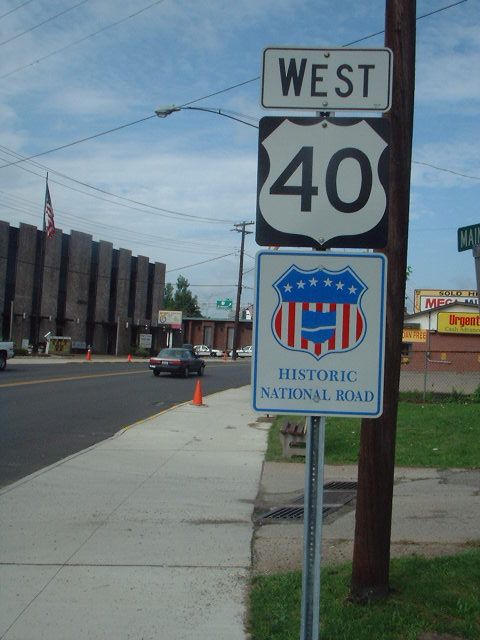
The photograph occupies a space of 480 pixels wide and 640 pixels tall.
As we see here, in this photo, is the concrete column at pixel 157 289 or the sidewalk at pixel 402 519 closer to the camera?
the sidewalk at pixel 402 519

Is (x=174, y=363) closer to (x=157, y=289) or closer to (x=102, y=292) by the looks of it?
(x=102, y=292)

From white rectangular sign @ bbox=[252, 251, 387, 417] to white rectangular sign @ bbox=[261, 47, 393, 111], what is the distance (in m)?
0.80

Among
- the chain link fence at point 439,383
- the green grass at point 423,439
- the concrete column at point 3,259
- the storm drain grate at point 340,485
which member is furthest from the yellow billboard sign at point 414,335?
the concrete column at point 3,259

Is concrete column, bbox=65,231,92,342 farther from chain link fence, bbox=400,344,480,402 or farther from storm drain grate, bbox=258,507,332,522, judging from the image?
storm drain grate, bbox=258,507,332,522

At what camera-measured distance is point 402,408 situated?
1767 cm

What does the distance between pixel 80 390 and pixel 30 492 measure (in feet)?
49.4

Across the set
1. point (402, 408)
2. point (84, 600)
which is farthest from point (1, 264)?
point (84, 600)

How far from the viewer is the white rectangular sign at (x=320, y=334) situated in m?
3.17

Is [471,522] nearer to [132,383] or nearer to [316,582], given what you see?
[316,582]

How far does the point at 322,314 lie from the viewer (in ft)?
10.5

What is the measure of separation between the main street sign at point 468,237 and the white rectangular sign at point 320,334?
2.34 metres

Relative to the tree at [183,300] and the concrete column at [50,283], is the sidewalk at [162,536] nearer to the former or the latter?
the concrete column at [50,283]


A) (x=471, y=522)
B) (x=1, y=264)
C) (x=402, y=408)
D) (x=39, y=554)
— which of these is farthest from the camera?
(x=1, y=264)

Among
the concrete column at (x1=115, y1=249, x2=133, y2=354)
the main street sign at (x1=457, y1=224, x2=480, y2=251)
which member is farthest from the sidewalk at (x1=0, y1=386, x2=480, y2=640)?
the concrete column at (x1=115, y1=249, x2=133, y2=354)
